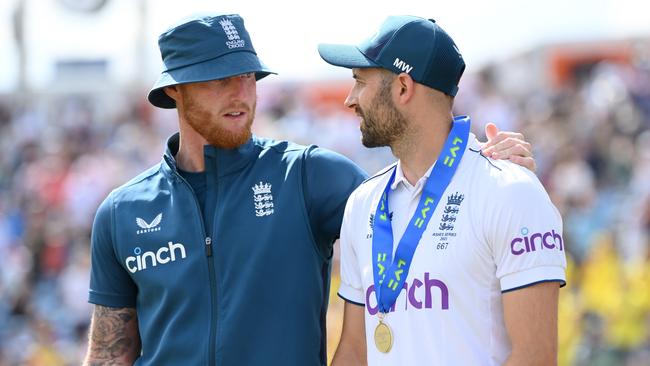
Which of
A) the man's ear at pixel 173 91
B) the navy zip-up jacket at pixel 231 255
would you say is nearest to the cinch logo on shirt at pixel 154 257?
the navy zip-up jacket at pixel 231 255

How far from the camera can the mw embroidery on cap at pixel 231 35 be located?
4578 mm

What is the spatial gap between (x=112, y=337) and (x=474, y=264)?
59.3 inches

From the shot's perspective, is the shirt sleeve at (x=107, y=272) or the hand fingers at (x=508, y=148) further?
the shirt sleeve at (x=107, y=272)

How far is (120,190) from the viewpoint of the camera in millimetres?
4676

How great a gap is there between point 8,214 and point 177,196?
36.6 ft

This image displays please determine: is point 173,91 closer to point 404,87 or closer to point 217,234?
point 217,234

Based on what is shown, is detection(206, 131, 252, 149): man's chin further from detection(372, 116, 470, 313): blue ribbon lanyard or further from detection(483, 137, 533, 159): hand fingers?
detection(483, 137, 533, 159): hand fingers

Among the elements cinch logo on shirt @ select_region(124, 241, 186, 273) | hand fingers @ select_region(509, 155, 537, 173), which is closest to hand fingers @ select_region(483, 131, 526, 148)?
hand fingers @ select_region(509, 155, 537, 173)

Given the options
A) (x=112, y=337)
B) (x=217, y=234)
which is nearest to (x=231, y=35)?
(x=217, y=234)

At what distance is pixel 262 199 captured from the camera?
4.52 metres

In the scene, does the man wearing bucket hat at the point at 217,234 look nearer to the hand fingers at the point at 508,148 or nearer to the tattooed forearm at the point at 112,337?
the tattooed forearm at the point at 112,337

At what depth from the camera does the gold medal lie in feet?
13.3

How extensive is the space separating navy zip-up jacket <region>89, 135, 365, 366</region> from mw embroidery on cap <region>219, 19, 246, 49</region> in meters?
0.36

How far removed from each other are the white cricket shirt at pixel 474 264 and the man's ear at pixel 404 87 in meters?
0.28
